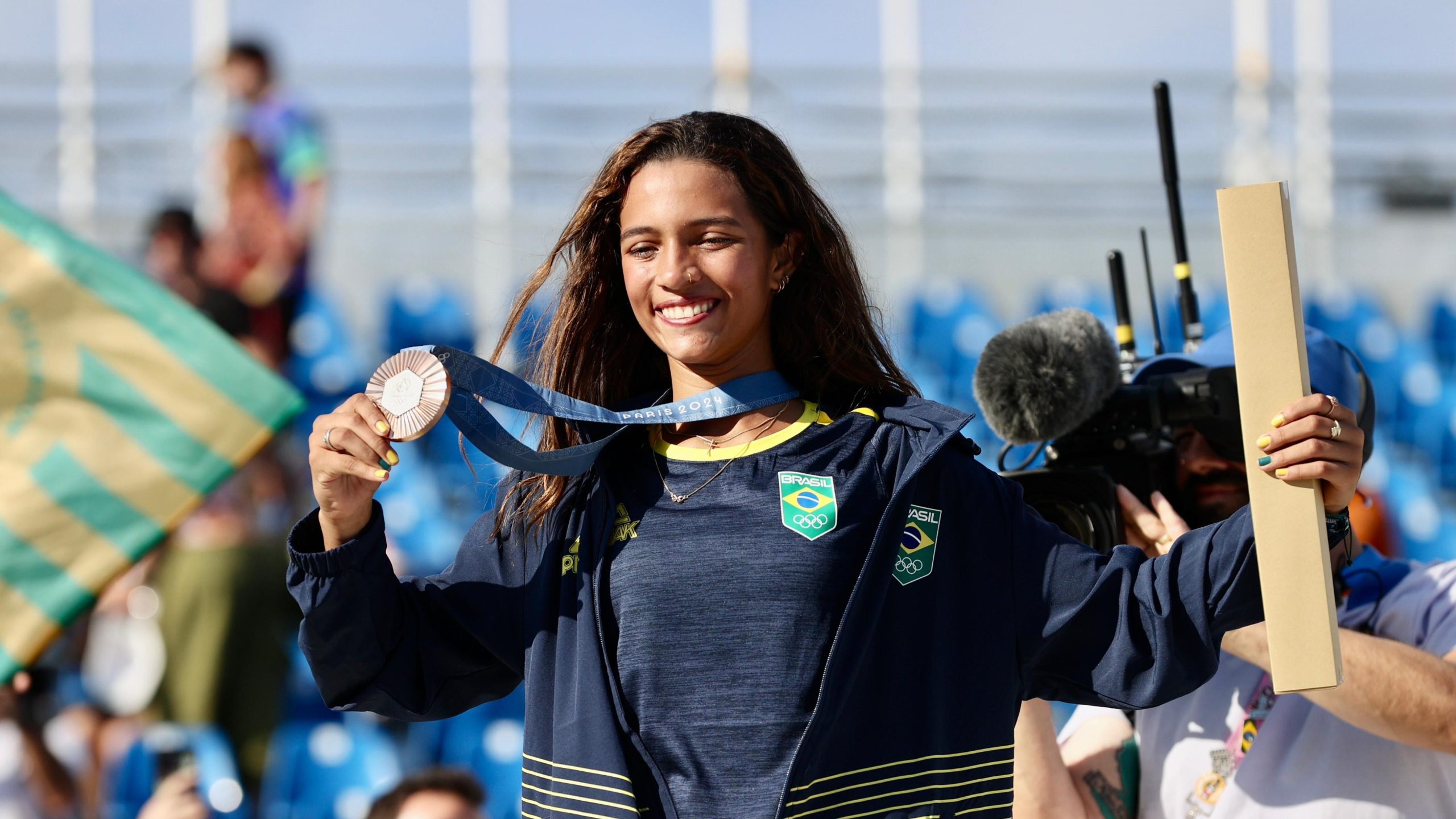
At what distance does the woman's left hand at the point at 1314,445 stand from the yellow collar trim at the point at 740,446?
54cm

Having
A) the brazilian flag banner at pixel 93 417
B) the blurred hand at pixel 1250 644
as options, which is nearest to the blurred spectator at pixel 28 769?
the brazilian flag banner at pixel 93 417

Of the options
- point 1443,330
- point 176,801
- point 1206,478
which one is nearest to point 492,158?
point 176,801

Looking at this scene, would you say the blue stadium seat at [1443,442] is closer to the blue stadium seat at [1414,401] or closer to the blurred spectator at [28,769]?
the blue stadium seat at [1414,401]

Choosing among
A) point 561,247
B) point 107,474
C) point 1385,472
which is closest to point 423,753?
point 107,474

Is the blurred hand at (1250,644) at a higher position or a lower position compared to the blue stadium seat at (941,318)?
lower

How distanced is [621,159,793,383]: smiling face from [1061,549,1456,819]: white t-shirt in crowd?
1106 mm

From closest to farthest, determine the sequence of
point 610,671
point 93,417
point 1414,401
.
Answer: point 610,671 → point 93,417 → point 1414,401

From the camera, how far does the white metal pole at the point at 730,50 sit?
26.5ft

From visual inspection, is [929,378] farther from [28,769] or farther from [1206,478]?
[1206,478]

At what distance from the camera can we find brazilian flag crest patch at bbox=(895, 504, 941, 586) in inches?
69.7

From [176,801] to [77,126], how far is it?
490 centimetres

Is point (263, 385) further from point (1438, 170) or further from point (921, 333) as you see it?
point (1438, 170)

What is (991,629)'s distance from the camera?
1793mm

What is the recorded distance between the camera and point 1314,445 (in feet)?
5.31
